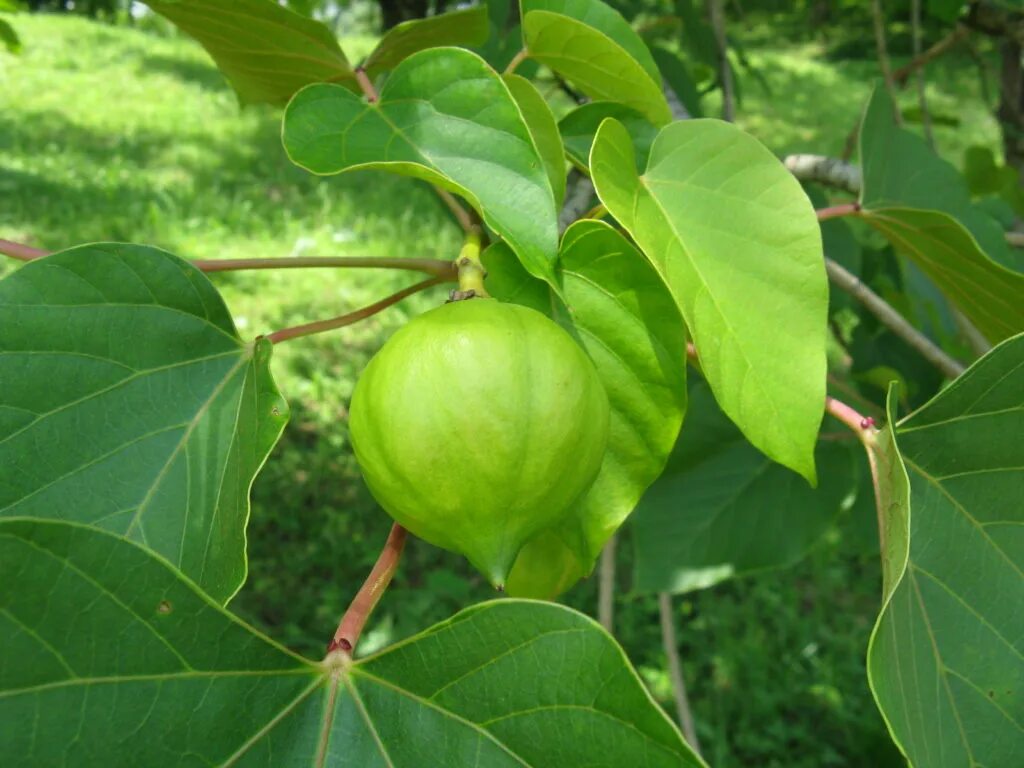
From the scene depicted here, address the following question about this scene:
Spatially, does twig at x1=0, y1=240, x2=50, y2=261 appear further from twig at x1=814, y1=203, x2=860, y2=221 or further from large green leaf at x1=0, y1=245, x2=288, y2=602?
twig at x1=814, y1=203, x2=860, y2=221

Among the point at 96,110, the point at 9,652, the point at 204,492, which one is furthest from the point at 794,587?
the point at 96,110

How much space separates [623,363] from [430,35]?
0.56 meters

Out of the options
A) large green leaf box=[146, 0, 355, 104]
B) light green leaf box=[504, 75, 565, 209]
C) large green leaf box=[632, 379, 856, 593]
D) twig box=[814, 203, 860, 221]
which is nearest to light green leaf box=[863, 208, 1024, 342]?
twig box=[814, 203, 860, 221]

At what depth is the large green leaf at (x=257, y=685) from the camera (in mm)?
513

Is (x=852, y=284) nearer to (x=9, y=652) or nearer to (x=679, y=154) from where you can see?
(x=679, y=154)

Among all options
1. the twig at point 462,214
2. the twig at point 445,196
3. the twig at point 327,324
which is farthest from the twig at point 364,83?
the twig at point 327,324

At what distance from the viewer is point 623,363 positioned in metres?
0.72

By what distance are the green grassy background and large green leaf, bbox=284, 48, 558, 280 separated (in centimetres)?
91

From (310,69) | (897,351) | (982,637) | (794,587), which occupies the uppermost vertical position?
(310,69)

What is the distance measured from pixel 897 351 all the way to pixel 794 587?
111 cm

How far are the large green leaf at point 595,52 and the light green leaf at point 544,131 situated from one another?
0.27 ft

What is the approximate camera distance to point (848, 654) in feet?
7.94

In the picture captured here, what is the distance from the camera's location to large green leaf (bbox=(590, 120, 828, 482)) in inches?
25.5

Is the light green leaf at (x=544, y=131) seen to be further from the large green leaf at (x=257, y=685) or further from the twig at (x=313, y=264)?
the large green leaf at (x=257, y=685)
